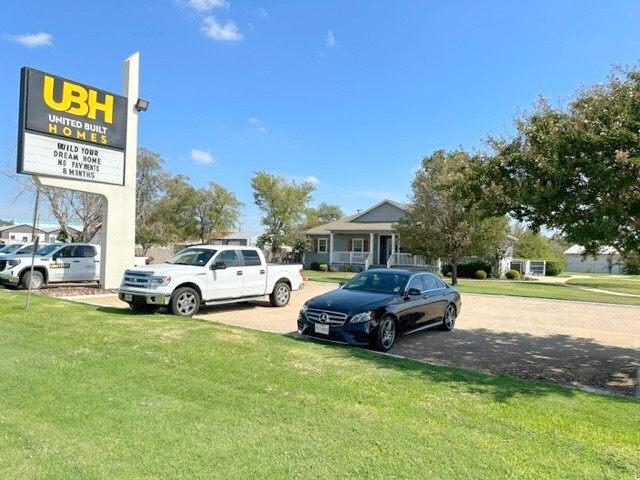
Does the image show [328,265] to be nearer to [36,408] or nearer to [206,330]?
[206,330]

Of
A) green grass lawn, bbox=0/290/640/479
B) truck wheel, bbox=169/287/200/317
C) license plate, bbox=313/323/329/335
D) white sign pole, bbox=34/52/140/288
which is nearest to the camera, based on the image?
green grass lawn, bbox=0/290/640/479

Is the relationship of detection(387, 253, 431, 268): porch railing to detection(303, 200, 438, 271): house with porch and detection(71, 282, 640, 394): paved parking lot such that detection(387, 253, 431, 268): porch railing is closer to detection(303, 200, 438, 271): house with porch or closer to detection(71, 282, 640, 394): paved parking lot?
detection(303, 200, 438, 271): house with porch

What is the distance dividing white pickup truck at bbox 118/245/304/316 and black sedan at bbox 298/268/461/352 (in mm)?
3560

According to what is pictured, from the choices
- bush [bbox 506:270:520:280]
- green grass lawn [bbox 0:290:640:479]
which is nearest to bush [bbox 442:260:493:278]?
bush [bbox 506:270:520:280]

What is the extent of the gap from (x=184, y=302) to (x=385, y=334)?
17.2 feet

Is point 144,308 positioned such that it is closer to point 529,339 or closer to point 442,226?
point 529,339

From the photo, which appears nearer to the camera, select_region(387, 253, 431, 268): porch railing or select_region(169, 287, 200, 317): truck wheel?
select_region(169, 287, 200, 317): truck wheel

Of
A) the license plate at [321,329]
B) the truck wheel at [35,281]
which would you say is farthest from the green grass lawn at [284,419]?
the truck wheel at [35,281]

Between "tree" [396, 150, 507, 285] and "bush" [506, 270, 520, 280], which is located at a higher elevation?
"tree" [396, 150, 507, 285]

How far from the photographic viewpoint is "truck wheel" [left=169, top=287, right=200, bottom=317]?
11328 mm

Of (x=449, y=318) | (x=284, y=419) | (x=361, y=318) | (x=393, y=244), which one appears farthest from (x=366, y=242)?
(x=284, y=419)

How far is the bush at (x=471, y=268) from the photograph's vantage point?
35.5m

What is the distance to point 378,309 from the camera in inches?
342

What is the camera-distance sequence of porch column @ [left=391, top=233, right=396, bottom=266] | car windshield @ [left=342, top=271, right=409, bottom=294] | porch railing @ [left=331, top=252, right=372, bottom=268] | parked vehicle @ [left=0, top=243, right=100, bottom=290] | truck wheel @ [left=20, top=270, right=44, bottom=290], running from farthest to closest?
porch railing @ [left=331, top=252, right=372, bottom=268], porch column @ [left=391, top=233, right=396, bottom=266], truck wheel @ [left=20, top=270, right=44, bottom=290], parked vehicle @ [left=0, top=243, right=100, bottom=290], car windshield @ [left=342, top=271, right=409, bottom=294]
